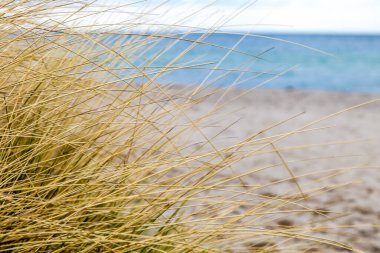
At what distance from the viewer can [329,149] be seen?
5938mm

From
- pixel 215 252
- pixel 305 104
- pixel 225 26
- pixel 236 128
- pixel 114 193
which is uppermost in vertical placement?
pixel 225 26

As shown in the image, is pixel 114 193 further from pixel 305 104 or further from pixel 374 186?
pixel 305 104

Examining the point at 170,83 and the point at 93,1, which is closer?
the point at 93,1

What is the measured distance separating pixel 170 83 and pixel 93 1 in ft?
1.94

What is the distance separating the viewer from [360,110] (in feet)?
29.8

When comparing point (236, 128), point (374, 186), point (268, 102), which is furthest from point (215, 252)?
point (268, 102)

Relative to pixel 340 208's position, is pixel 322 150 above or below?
below

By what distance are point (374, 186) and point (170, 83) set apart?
2591 millimetres

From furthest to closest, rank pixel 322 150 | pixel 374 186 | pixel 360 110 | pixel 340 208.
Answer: pixel 360 110 < pixel 322 150 < pixel 374 186 < pixel 340 208

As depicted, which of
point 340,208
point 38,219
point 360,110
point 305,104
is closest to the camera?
point 38,219

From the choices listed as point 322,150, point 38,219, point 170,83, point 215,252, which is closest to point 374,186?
point 322,150

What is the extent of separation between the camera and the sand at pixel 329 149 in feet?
9.98

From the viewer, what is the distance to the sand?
3.04 meters

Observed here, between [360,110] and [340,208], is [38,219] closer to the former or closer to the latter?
[340,208]
